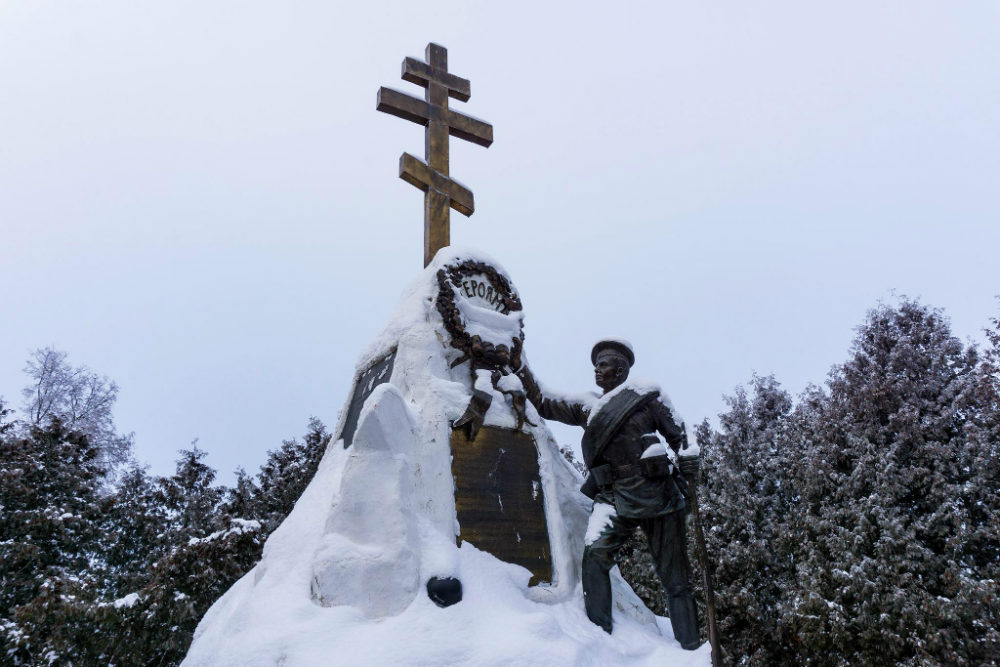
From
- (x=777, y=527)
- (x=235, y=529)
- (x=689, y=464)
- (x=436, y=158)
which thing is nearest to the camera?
(x=689, y=464)

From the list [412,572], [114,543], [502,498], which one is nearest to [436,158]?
[502,498]

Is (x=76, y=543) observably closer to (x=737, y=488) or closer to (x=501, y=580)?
(x=501, y=580)

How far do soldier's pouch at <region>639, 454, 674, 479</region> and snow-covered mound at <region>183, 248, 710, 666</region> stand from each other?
726mm

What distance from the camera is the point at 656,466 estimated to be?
4.88 meters

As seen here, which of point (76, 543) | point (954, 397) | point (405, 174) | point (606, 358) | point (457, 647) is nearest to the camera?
point (457, 647)

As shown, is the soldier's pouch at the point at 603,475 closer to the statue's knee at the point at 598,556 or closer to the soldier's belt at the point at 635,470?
the soldier's belt at the point at 635,470

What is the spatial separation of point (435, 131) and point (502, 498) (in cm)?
380

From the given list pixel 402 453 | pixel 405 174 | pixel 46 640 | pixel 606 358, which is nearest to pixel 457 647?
pixel 402 453

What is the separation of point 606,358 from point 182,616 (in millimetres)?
5413

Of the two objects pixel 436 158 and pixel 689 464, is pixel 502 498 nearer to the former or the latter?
pixel 689 464

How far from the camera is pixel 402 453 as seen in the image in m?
4.83

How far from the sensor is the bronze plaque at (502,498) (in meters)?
4.94

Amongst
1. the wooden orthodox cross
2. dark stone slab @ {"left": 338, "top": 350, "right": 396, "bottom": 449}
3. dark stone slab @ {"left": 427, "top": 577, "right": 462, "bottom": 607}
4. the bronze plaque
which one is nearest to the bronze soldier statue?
the bronze plaque

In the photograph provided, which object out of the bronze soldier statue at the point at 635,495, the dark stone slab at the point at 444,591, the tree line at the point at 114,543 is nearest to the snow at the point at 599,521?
the bronze soldier statue at the point at 635,495
